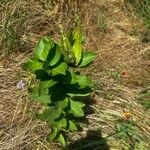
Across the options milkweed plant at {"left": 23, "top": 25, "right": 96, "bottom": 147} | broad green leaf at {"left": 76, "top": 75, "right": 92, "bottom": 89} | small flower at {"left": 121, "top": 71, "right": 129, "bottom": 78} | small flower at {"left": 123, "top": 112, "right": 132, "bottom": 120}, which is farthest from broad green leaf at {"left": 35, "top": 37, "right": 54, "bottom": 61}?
small flower at {"left": 121, "top": 71, "right": 129, "bottom": 78}

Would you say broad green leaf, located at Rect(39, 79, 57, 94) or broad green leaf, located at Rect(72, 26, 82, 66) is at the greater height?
broad green leaf, located at Rect(72, 26, 82, 66)

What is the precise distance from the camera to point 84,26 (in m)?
3.67

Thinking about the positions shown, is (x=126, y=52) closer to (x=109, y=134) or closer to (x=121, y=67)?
(x=121, y=67)

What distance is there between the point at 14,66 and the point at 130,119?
82cm

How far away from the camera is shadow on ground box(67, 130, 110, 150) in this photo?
2914 millimetres

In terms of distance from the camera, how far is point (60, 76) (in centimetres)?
248

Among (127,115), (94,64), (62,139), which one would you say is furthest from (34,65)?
(94,64)

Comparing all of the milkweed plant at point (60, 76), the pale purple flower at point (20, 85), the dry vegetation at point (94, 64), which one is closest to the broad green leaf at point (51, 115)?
the milkweed plant at point (60, 76)

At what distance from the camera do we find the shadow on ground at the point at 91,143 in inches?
115

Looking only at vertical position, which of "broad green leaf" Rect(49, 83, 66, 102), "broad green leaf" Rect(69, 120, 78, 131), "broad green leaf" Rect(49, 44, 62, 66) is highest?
"broad green leaf" Rect(49, 44, 62, 66)

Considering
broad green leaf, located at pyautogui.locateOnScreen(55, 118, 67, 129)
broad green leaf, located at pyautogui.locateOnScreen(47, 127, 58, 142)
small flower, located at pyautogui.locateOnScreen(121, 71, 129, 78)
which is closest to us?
broad green leaf, located at pyautogui.locateOnScreen(55, 118, 67, 129)

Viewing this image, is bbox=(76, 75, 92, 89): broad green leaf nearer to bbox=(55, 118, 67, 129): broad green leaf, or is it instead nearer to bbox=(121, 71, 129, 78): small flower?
bbox=(55, 118, 67, 129): broad green leaf

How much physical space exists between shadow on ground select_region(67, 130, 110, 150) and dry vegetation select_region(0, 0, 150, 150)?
0.01 m

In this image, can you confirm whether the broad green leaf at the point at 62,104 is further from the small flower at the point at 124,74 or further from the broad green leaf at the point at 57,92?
the small flower at the point at 124,74
